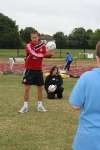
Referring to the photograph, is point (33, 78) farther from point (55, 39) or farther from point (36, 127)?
point (55, 39)

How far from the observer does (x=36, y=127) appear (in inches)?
424

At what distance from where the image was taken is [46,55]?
1280 cm

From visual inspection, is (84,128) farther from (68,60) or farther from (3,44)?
(3,44)

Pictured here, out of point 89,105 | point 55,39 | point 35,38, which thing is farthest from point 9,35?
point 89,105

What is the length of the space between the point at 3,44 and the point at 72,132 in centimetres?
8112

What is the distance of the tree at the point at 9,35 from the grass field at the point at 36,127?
73877 mm

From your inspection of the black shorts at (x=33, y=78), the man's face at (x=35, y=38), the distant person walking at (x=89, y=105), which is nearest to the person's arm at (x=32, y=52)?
the man's face at (x=35, y=38)

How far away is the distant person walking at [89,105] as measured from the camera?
514 cm

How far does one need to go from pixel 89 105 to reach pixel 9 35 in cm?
8617

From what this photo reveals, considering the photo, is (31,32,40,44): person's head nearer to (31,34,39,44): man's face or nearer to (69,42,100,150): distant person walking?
(31,34,39,44): man's face

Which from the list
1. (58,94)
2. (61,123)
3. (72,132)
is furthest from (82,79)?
(58,94)

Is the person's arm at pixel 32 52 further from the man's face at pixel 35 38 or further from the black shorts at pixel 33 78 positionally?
the black shorts at pixel 33 78

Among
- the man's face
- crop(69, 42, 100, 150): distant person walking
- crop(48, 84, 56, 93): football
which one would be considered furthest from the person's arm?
crop(69, 42, 100, 150): distant person walking

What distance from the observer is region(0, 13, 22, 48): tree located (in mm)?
88812
